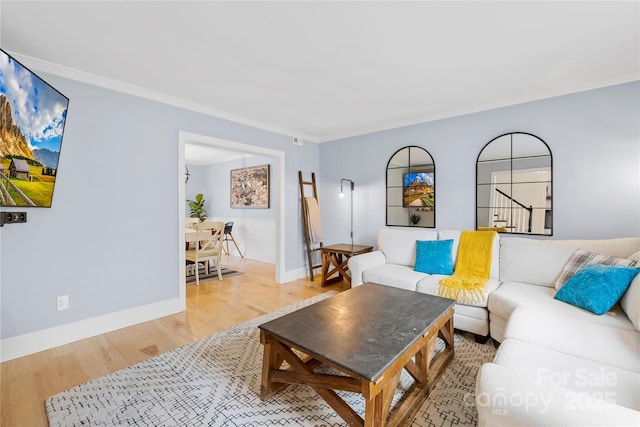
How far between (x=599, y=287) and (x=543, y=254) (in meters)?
0.69

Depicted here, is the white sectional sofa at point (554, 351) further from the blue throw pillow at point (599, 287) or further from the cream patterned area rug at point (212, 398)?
the cream patterned area rug at point (212, 398)

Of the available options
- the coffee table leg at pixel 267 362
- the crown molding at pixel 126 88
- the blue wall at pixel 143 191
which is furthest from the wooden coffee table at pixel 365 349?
the crown molding at pixel 126 88

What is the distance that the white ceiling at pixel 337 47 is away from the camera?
5.53 feet

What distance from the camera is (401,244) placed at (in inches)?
135

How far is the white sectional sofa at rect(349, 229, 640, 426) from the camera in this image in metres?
0.85

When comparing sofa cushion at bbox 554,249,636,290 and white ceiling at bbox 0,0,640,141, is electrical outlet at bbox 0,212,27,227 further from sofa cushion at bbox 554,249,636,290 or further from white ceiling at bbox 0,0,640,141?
sofa cushion at bbox 554,249,636,290

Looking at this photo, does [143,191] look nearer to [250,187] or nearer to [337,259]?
[337,259]

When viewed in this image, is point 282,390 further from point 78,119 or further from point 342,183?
point 342,183

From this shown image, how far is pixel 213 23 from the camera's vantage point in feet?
5.90

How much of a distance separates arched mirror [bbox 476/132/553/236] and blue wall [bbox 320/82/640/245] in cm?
7

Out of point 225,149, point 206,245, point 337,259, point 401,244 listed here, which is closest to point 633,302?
point 401,244

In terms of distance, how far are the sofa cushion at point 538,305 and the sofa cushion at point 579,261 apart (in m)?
0.13

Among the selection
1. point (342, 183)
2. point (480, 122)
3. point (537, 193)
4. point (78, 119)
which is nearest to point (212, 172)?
point (342, 183)

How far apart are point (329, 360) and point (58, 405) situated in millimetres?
1684
